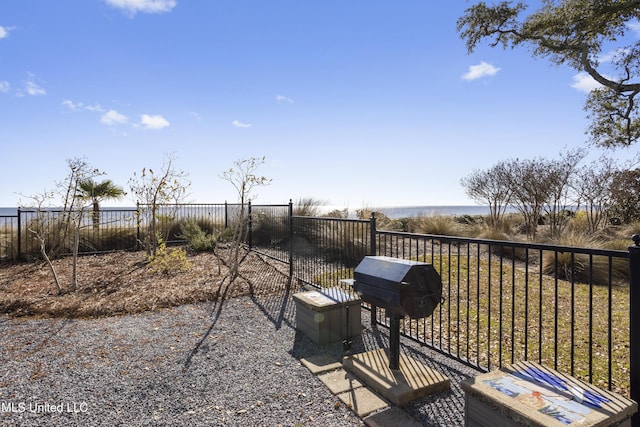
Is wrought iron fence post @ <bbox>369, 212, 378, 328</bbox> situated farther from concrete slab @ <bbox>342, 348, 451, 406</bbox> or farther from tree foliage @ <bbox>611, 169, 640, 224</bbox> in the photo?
tree foliage @ <bbox>611, 169, 640, 224</bbox>

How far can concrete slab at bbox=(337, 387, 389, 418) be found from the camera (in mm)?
2405

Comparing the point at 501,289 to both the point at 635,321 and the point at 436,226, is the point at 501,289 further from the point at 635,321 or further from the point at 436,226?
the point at 436,226

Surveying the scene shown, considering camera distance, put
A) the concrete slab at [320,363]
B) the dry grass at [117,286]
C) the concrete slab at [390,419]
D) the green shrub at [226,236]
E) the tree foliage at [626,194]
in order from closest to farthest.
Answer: the concrete slab at [390,419] < the concrete slab at [320,363] < the dry grass at [117,286] < the green shrub at [226,236] < the tree foliage at [626,194]

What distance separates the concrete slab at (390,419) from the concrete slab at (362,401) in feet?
0.19

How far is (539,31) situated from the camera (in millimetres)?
11727

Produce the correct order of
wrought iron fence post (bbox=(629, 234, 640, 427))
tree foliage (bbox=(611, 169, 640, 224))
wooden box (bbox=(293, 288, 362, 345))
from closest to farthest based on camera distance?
wrought iron fence post (bbox=(629, 234, 640, 427)) → wooden box (bbox=(293, 288, 362, 345)) → tree foliage (bbox=(611, 169, 640, 224))

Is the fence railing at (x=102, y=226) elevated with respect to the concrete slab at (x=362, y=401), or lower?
elevated

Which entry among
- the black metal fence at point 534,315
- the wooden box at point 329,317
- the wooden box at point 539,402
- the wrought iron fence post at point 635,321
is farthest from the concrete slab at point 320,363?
the wrought iron fence post at point 635,321

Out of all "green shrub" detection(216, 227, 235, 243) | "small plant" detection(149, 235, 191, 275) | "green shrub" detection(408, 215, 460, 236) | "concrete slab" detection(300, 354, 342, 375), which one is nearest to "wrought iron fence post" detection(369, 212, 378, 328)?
"concrete slab" detection(300, 354, 342, 375)

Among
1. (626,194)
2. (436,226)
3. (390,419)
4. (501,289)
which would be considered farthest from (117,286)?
(626,194)

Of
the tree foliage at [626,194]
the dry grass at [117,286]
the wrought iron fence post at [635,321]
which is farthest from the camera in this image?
the tree foliage at [626,194]

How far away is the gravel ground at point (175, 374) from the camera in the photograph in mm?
2369

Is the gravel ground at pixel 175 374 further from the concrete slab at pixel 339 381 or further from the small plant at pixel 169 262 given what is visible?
the small plant at pixel 169 262

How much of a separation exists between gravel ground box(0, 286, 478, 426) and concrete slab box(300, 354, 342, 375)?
2.6 inches
